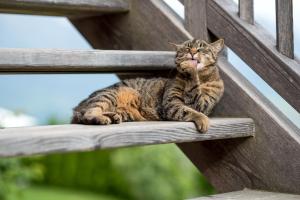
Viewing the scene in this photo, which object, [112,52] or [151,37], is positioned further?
[151,37]

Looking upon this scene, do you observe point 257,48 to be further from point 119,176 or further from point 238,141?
point 119,176

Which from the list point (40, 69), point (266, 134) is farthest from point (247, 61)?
point (40, 69)

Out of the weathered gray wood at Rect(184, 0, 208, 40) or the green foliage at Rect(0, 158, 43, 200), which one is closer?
the weathered gray wood at Rect(184, 0, 208, 40)

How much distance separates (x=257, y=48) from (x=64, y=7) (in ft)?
2.30

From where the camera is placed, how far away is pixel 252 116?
190 cm

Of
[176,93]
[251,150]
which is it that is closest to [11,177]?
[176,93]

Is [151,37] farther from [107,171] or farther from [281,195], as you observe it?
[107,171]

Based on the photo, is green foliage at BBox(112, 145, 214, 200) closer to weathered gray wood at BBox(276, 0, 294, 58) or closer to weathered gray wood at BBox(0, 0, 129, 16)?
weathered gray wood at BBox(0, 0, 129, 16)

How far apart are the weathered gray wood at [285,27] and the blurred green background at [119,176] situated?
3131 mm

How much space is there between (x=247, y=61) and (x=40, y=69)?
2.24 feet

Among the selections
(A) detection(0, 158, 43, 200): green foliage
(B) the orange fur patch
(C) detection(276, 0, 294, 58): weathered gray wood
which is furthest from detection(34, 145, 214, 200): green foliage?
(C) detection(276, 0, 294, 58): weathered gray wood

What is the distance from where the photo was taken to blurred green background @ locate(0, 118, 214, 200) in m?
5.23

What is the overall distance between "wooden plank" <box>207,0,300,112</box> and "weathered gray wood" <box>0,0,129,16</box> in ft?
1.24

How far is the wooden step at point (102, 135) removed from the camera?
1293 millimetres
